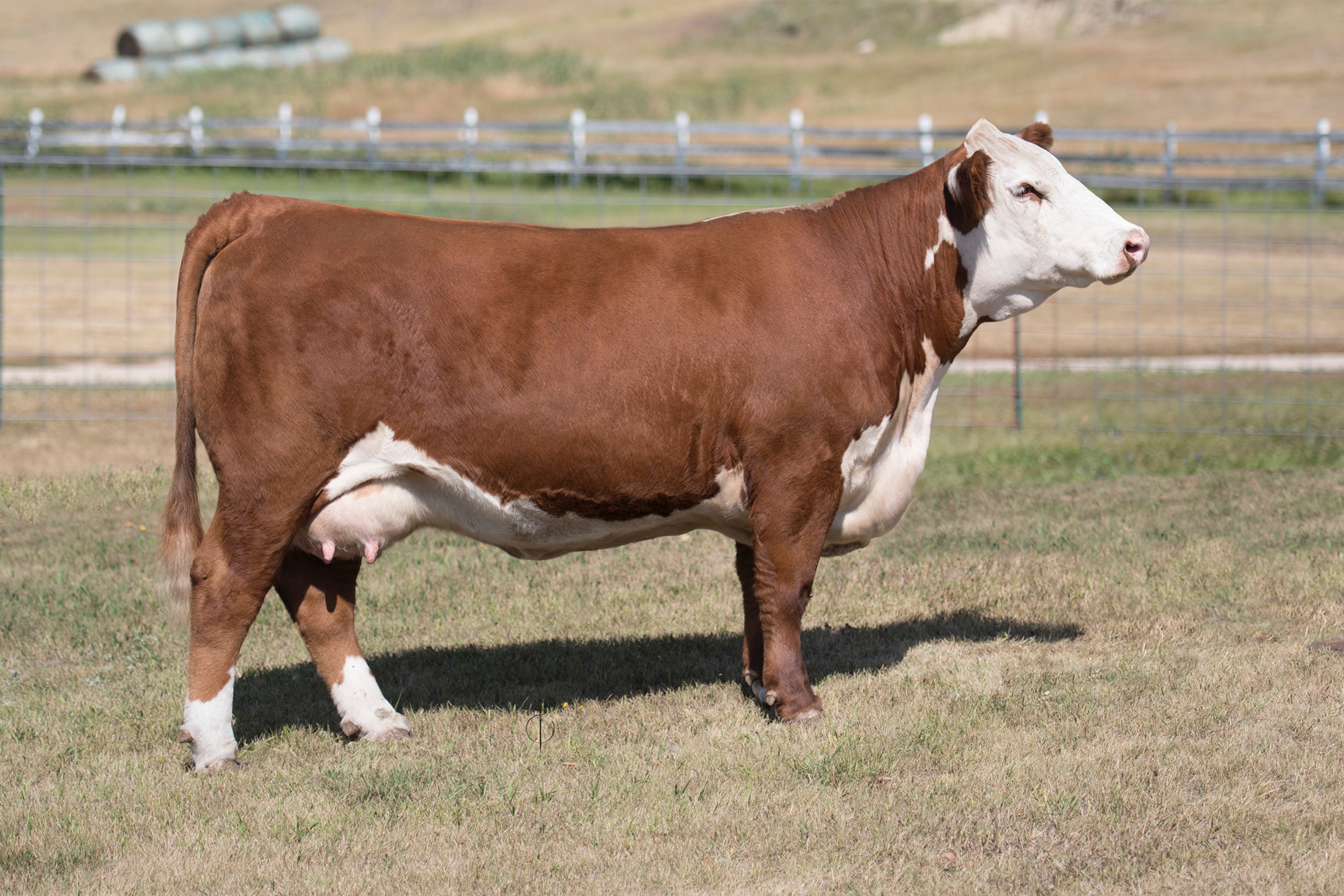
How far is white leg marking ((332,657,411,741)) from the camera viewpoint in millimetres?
4934

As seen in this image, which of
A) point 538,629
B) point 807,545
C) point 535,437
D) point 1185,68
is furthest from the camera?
point 1185,68

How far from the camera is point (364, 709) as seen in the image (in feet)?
16.3

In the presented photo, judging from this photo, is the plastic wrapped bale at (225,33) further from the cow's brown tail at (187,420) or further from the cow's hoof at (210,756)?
the cow's hoof at (210,756)

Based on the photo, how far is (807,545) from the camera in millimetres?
4898

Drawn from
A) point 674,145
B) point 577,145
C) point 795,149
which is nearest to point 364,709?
point 795,149

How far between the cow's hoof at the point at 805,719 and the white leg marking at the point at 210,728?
1907 mm

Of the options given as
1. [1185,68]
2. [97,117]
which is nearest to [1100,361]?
[97,117]

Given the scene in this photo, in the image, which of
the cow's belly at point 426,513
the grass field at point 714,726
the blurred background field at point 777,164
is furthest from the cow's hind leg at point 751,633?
the blurred background field at point 777,164

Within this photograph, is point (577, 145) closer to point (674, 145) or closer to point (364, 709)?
point (674, 145)

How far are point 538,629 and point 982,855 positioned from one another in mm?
2792

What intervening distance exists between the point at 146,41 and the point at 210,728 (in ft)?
181

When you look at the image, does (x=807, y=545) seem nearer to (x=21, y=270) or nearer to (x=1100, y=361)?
(x=1100, y=361)

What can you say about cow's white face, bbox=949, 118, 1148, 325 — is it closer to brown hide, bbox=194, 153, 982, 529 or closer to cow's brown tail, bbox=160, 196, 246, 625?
brown hide, bbox=194, 153, 982, 529

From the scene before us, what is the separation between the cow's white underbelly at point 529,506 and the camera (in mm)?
4547
